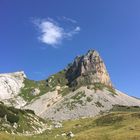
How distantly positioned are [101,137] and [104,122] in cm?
5649

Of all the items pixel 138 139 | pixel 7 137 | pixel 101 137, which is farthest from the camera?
pixel 101 137

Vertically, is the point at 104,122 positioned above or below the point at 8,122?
above

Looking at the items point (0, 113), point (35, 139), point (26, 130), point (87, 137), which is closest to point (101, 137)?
point (87, 137)

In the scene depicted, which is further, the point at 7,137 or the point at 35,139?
the point at 35,139

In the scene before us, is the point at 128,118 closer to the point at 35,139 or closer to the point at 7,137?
the point at 35,139

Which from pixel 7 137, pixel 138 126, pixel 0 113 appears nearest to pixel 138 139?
pixel 138 126

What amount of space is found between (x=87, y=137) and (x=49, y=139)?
11.9 meters

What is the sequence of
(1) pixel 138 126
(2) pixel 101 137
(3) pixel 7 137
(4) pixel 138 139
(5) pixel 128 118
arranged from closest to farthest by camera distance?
(3) pixel 7 137
(4) pixel 138 139
(2) pixel 101 137
(1) pixel 138 126
(5) pixel 128 118

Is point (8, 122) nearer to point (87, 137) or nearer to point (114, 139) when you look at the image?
point (87, 137)

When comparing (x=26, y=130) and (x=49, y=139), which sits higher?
(x=26, y=130)

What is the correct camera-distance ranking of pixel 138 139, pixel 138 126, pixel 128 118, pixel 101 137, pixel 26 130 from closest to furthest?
1. pixel 138 139
2. pixel 101 137
3. pixel 138 126
4. pixel 26 130
5. pixel 128 118

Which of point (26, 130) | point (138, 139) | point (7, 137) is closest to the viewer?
point (7, 137)

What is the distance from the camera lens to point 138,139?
92.0m

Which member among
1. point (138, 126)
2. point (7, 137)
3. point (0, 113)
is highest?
point (0, 113)
